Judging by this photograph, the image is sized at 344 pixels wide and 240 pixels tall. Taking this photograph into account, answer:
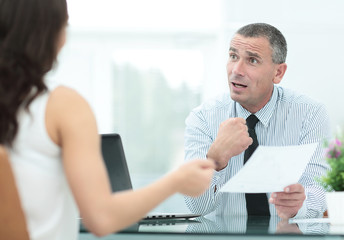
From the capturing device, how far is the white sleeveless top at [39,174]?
1.29 meters

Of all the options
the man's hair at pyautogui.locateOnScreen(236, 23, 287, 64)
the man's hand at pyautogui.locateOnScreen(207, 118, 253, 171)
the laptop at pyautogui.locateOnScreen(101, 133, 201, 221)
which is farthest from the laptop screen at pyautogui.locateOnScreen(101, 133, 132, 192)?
the man's hair at pyautogui.locateOnScreen(236, 23, 287, 64)

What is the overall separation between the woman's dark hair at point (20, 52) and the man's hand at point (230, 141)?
120 cm

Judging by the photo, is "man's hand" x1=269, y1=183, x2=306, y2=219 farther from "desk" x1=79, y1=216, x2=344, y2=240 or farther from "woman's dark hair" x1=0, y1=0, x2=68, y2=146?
"woman's dark hair" x1=0, y1=0, x2=68, y2=146

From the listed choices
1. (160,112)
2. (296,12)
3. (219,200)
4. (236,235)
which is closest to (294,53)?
(296,12)

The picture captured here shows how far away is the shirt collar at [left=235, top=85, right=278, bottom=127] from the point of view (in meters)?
2.76

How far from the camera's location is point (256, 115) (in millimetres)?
2764

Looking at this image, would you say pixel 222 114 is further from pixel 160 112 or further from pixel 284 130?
pixel 160 112

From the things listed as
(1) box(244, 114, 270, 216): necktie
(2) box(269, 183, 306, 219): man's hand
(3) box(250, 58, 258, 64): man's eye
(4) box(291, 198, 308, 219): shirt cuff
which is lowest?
(1) box(244, 114, 270, 216): necktie

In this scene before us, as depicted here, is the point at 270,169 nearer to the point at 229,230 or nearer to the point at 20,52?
the point at 229,230

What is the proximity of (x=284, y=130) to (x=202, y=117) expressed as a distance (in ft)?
1.31

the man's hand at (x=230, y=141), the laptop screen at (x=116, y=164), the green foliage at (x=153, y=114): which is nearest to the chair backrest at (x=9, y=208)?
the laptop screen at (x=116, y=164)

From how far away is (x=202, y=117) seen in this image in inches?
112

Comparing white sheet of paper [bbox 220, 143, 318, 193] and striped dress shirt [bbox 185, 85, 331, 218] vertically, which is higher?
white sheet of paper [bbox 220, 143, 318, 193]

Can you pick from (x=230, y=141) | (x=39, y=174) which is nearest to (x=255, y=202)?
(x=230, y=141)
